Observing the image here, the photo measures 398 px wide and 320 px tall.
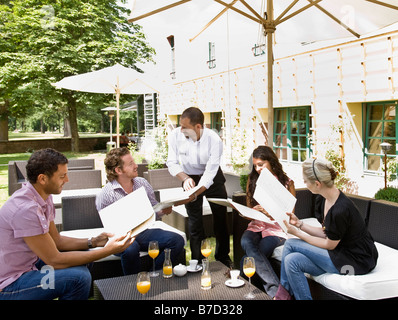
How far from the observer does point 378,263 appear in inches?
106

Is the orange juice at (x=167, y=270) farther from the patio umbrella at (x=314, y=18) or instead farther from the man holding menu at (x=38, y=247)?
the patio umbrella at (x=314, y=18)

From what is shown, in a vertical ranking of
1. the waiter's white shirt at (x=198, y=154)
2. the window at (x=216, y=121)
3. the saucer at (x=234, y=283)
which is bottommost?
the saucer at (x=234, y=283)

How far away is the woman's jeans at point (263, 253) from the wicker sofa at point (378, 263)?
0.09 meters

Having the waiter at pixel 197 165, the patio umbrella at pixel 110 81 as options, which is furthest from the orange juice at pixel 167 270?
the patio umbrella at pixel 110 81

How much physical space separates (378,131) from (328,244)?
4720mm

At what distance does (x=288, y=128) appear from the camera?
27.3ft

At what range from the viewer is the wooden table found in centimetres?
219

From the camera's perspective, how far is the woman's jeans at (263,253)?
2791 millimetres

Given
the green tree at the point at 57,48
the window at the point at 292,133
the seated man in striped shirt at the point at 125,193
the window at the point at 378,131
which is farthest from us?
the green tree at the point at 57,48

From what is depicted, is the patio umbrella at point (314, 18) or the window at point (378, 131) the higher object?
the patio umbrella at point (314, 18)

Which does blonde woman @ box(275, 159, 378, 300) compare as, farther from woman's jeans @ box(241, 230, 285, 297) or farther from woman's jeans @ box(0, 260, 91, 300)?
woman's jeans @ box(0, 260, 91, 300)

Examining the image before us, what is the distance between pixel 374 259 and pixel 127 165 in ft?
6.51

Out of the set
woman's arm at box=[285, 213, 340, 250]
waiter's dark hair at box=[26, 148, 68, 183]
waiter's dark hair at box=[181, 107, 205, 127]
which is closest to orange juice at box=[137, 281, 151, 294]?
waiter's dark hair at box=[26, 148, 68, 183]
